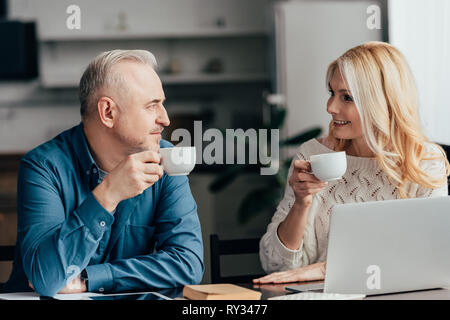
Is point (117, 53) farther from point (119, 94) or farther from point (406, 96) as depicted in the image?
point (406, 96)

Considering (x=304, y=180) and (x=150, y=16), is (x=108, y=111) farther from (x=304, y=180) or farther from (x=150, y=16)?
(x=150, y=16)

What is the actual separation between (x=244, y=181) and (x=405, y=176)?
272cm

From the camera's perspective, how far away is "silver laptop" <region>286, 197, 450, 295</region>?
111 cm

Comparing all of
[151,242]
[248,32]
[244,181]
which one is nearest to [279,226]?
[151,242]

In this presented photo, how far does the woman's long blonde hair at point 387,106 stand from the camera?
1630 mm

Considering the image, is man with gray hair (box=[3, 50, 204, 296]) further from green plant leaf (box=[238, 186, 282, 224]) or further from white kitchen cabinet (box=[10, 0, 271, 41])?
white kitchen cabinet (box=[10, 0, 271, 41])

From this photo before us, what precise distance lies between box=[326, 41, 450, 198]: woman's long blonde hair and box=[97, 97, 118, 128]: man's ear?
2.10ft

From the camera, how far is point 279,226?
63.2 inches

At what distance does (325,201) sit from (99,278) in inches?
27.8

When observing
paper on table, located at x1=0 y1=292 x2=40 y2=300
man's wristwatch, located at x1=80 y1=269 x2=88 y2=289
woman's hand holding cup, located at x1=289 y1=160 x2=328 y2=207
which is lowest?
paper on table, located at x1=0 y1=292 x2=40 y2=300

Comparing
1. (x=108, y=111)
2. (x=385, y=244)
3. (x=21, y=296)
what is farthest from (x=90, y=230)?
(x=385, y=244)

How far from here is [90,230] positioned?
130cm

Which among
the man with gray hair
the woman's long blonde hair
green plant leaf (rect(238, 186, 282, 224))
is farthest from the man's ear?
green plant leaf (rect(238, 186, 282, 224))
